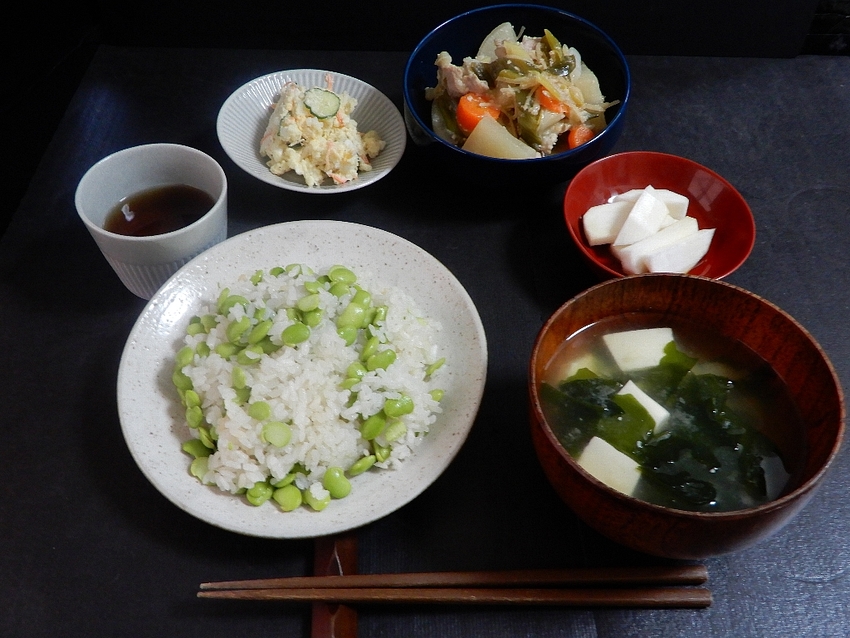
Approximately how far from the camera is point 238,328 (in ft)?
4.95

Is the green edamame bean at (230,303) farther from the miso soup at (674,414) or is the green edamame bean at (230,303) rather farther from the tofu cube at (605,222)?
the tofu cube at (605,222)

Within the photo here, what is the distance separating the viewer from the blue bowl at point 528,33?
1.90 meters

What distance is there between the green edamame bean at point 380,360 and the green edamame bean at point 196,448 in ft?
1.28

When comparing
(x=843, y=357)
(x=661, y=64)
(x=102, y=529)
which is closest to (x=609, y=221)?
(x=843, y=357)

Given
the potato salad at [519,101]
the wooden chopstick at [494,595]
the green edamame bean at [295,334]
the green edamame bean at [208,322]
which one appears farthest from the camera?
the potato salad at [519,101]

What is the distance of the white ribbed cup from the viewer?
5.44 feet

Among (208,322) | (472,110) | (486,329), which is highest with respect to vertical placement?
(472,110)

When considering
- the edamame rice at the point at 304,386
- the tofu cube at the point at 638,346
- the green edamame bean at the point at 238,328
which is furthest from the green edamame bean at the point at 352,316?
the tofu cube at the point at 638,346

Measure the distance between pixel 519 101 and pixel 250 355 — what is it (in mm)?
1118

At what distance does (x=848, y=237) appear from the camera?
6.71 feet

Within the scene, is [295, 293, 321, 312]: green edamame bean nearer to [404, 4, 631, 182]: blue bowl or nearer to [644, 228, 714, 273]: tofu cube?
[404, 4, 631, 182]: blue bowl

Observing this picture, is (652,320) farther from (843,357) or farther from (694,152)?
(694,152)

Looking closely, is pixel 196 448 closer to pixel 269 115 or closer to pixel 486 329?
pixel 486 329

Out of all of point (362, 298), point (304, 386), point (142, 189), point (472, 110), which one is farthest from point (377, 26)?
point (304, 386)
